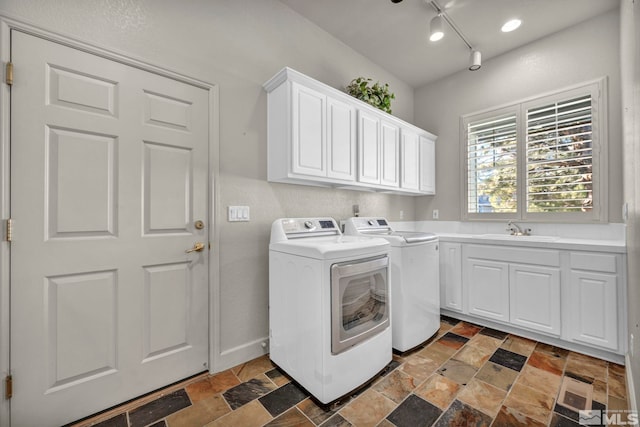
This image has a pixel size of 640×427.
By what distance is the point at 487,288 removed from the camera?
2723 mm

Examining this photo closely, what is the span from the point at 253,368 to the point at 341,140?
6.51ft

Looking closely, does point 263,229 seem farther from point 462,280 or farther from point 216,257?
point 462,280

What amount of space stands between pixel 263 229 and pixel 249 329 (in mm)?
796

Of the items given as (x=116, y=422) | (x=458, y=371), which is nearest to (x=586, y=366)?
(x=458, y=371)

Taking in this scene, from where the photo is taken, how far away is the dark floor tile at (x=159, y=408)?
1.53 meters

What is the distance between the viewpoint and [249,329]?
7.08ft

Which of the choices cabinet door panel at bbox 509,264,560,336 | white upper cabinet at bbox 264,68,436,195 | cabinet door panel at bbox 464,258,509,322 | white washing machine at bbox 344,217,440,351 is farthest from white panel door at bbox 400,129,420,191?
cabinet door panel at bbox 509,264,560,336

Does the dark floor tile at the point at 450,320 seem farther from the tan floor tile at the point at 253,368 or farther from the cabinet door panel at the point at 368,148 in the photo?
the tan floor tile at the point at 253,368

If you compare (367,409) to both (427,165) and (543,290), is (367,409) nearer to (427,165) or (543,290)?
(543,290)

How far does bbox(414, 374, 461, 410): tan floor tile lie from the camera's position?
1668 mm

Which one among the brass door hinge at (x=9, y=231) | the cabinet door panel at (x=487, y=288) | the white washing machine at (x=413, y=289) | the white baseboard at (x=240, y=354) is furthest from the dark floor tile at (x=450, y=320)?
the brass door hinge at (x=9, y=231)

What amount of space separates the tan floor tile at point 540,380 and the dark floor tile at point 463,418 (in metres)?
0.54

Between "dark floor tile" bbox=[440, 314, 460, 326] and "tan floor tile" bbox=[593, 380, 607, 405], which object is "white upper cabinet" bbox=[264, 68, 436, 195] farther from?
"tan floor tile" bbox=[593, 380, 607, 405]

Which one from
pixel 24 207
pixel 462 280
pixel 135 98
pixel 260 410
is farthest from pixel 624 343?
pixel 24 207
